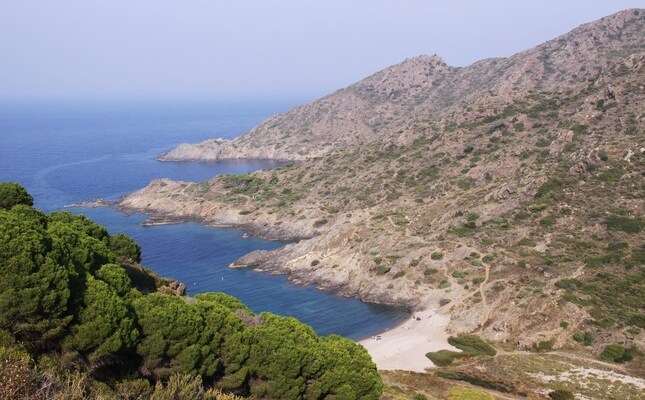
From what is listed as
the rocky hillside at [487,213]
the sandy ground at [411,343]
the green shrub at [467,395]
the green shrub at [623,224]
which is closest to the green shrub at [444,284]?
the rocky hillside at [487,213]

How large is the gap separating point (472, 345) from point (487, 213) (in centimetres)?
3750

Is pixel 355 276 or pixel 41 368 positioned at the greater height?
pixel 41 368

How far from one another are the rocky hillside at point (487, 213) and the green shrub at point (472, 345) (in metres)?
2.33

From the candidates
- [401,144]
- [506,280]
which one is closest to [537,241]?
[506,280]

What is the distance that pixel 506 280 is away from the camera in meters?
77.1

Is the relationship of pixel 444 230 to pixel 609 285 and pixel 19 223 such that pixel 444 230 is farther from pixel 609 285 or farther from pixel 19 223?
pixel 19 223

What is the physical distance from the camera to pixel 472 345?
215ft

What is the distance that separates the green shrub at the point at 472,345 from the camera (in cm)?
6347

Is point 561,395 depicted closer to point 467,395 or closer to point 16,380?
point 467,395

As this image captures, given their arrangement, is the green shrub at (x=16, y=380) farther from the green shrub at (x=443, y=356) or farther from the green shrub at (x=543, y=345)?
the green shrub at (x=543, y=345)

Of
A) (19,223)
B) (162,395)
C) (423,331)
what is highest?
(19,223)

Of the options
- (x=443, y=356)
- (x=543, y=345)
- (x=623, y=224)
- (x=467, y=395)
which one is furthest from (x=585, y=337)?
(x=467, y=395)

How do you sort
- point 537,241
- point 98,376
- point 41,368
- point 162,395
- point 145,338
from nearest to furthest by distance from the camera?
point 41,368, point 162,395, point 98,376, point 145,338, point 537,241

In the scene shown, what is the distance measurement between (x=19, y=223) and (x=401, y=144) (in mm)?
130234
